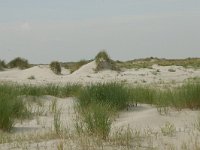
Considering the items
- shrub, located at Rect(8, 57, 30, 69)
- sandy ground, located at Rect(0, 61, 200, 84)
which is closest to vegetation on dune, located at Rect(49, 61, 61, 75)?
sandy ground, located at Rect(0, 61, 200, 84)

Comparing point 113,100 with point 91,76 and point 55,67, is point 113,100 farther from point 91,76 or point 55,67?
point 55,67

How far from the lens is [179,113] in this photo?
1023 centimetres

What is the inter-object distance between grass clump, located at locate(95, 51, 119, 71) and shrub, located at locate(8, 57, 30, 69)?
668 centimetres

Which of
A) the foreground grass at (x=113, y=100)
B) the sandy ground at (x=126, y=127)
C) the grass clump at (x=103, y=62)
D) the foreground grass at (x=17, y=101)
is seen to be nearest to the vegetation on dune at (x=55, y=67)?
the grass clump at (x=103, y=62)

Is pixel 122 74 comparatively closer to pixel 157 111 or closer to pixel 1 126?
pixel 157 111

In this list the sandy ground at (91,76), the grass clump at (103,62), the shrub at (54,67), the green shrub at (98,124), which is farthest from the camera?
the shrub at (54,67)

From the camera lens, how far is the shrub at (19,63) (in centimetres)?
3378

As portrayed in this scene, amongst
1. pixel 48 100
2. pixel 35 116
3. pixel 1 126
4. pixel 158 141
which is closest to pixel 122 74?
pixel 48 100

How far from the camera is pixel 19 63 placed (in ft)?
111

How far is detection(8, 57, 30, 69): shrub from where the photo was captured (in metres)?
33.8

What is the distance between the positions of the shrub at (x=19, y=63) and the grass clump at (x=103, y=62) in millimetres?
6679

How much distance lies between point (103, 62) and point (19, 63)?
7.75 meters

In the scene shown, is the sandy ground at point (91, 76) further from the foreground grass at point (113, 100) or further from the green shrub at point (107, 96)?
the green shrub at point (107, 96)

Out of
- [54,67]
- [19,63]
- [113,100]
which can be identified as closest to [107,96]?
[113,100]
